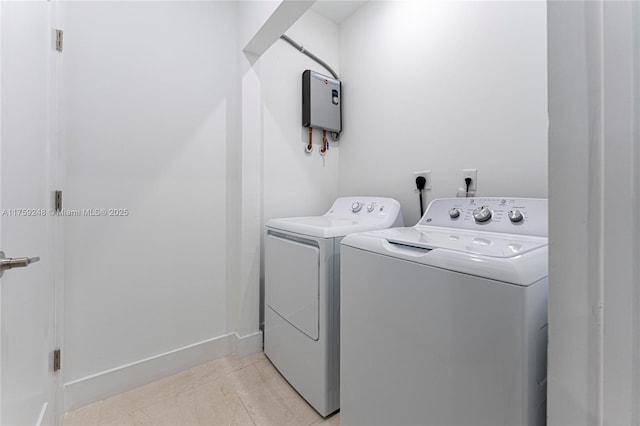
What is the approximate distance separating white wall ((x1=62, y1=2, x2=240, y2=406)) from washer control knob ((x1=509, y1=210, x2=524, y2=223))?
1593 mm

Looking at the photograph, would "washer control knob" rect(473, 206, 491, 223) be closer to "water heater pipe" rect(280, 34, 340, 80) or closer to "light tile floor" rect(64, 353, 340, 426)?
"light tile floor" rect(64, 353, 340, 426)

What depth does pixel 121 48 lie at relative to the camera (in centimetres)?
145

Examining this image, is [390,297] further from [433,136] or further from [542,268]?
[433,136]

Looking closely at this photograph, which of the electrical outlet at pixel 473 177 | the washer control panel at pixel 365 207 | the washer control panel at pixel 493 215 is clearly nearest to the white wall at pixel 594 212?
the washer control panel at pixel 493 215

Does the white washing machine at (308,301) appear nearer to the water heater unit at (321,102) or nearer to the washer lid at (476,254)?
the washer lid at (476,254)

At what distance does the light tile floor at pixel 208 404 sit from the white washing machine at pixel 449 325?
0.39 metres

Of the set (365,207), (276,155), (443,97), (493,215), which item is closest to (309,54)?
(276,155)

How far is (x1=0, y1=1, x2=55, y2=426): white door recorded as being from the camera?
756 mm

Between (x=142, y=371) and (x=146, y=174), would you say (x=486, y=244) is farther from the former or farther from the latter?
(x=142, y=371)

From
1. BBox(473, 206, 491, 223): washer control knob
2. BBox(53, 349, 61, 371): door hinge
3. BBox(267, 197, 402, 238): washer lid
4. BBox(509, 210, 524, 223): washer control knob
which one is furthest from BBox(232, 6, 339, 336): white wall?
BBox(509, 210, 524, 223): washer control knob

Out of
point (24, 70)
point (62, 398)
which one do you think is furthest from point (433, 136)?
point (62, 398)

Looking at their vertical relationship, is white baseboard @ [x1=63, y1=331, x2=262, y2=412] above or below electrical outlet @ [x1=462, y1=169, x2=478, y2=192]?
below

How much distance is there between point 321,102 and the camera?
2.14 m

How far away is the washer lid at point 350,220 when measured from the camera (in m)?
1.34
